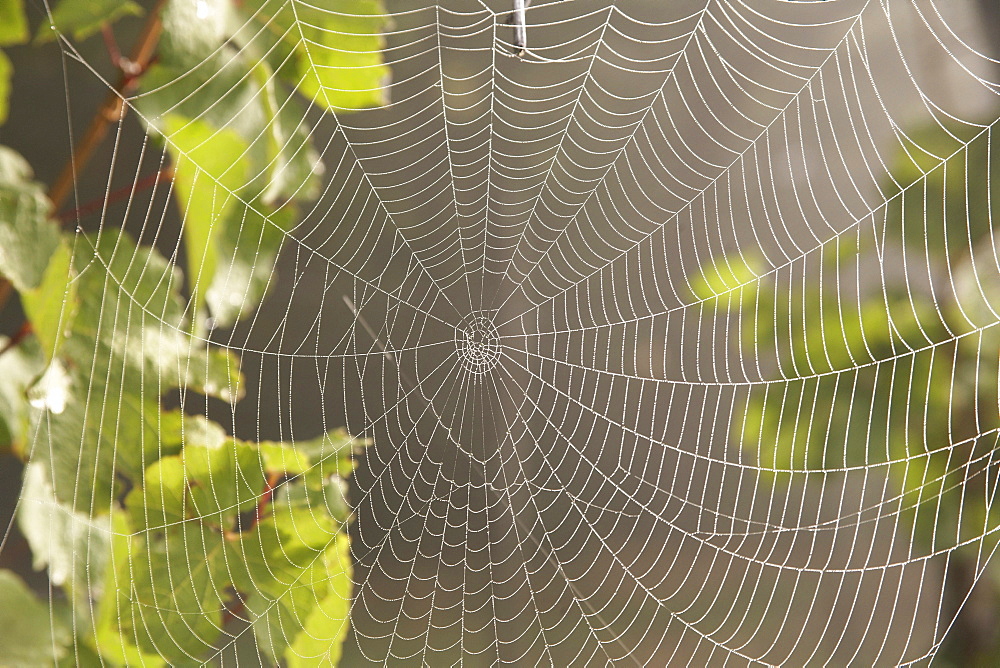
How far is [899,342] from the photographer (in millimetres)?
1089

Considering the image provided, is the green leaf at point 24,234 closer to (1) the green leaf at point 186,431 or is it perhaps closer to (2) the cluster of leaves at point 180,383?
(2) the cluster of leaves at point 180,383

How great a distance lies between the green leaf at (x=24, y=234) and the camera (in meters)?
0.53

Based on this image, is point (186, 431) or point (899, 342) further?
point (899, 342)

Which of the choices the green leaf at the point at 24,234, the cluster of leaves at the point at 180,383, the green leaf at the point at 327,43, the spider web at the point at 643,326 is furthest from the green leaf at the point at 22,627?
the green leaf at the point at 327,43

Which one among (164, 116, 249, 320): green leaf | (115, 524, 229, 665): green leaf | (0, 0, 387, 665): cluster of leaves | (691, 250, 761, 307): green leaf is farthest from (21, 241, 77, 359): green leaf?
(691, 250, 761, 307): green leaf

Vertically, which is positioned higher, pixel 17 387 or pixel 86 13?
pixel 86 13

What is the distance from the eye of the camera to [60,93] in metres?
0.84

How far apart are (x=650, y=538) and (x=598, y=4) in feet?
2.40

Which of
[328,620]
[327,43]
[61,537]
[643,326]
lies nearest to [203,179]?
[327,43]

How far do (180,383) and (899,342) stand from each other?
0.93 meters

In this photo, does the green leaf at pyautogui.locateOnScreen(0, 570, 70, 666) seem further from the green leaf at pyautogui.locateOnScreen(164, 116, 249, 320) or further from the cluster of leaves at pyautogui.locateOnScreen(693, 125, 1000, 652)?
the cluster of leaves at pyautogui.locateOnScreen(693, 125, 1000, 652)

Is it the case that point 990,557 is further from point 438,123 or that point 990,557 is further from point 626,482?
point 438,123

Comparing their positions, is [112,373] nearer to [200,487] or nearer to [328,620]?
[200,487]

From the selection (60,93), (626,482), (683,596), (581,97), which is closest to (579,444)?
(626,482)
